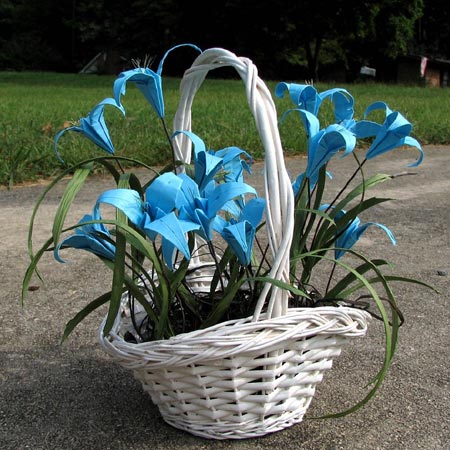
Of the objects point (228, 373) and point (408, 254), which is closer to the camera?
point (228, 373)

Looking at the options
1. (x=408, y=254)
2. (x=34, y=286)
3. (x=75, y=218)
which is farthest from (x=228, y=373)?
(x=75, y=218)

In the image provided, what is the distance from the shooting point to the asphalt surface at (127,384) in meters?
1.42

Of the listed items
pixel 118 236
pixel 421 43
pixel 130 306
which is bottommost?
pixel 421 43

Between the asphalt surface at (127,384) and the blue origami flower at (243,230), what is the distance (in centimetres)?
38

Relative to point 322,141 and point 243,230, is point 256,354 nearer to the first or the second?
point 243,230

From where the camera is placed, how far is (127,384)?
1.66m

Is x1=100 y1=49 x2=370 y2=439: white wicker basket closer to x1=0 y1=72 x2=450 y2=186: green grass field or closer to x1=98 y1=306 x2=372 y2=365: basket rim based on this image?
x1=98 y1=306 x2=372 y2=365: basket rim

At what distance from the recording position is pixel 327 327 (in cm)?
129

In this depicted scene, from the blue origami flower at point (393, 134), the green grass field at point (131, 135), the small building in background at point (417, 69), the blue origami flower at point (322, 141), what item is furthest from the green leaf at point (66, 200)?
the small building in background at point (417, 69)

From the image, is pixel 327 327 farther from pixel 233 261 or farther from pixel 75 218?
pixel 75 218

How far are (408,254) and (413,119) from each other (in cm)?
440

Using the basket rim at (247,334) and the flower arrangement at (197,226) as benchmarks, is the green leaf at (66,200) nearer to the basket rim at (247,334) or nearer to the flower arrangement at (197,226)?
the flower arrangement at (197,226)

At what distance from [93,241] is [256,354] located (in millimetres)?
363

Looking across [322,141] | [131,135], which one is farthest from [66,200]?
[131,135]
